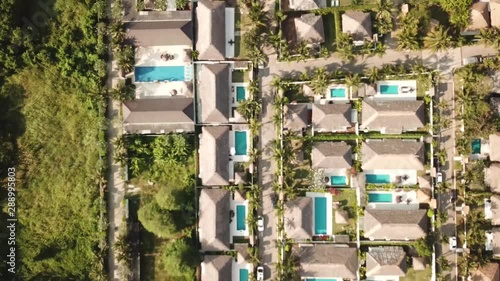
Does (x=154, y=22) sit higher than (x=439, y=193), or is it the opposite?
(x=154, y=22)

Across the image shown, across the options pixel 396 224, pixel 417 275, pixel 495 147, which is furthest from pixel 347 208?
pixel 495 147

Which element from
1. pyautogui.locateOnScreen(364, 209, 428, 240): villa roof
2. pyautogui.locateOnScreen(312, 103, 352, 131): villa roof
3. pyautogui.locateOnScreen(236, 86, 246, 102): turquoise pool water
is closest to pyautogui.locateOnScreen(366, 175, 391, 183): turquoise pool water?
pyautogui.locateOnScreen(364, 209, 428, 240): villa roof

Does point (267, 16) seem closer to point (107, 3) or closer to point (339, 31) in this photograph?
point (339, 31)

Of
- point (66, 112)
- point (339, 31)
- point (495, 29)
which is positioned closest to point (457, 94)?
point (495, 29)

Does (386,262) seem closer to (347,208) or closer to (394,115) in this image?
(347,208)

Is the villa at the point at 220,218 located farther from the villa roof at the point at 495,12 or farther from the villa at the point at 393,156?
the villa roof at the point at 495,12
